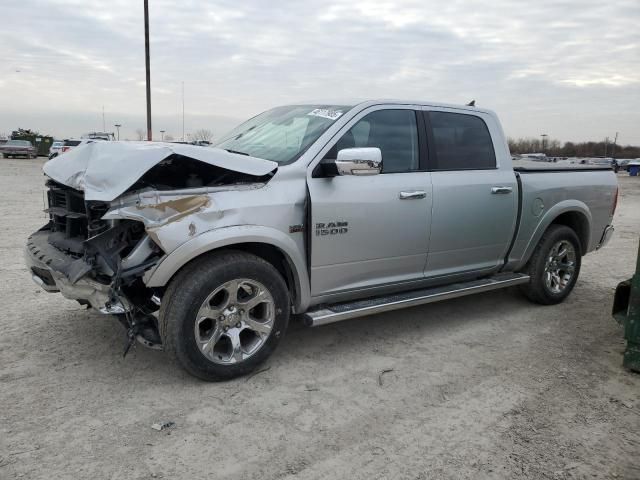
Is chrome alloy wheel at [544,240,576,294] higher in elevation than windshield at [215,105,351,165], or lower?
lower

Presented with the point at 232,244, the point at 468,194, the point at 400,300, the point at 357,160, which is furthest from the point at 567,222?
the point at 232,244

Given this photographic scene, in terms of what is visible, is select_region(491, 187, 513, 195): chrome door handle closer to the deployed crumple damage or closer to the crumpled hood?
the crumpled hood

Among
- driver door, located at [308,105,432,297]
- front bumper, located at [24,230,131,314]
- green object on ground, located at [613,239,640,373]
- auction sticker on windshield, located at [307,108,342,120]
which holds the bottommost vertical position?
green object on ground, located at [613,239,640,373]

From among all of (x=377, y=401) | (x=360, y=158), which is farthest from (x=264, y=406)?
(x=360, y=158)

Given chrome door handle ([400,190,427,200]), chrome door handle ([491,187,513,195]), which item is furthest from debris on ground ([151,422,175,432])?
chrome door handle ([491,187,513,195])

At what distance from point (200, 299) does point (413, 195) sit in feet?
6.27

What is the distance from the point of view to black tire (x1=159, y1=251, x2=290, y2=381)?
11.2 feet

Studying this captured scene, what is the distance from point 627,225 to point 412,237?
1001 centimetres

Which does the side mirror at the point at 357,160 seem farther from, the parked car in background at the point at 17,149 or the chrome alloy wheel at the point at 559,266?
the parked car in background at the point at 17,149

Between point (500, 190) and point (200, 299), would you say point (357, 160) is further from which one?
point (500, 190)

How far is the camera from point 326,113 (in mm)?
4379

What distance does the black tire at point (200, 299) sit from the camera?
343 centimetres

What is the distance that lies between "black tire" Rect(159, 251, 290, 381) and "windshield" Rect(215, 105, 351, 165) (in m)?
0.85

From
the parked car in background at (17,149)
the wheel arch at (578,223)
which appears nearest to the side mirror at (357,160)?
the wheel arch at (578,223)
